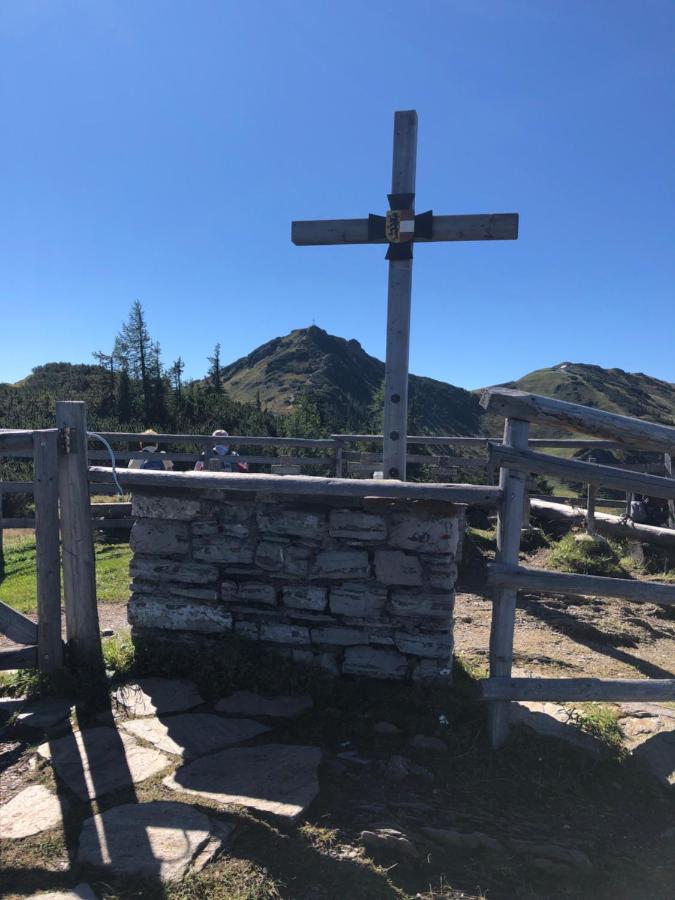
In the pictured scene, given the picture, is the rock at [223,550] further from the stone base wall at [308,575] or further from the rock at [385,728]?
the rock at [385,728]

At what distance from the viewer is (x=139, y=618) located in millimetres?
4117

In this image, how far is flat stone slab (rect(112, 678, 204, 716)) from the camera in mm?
3492

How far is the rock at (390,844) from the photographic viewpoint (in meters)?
2.50

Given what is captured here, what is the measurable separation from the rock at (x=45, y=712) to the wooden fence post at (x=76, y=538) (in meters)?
0.29

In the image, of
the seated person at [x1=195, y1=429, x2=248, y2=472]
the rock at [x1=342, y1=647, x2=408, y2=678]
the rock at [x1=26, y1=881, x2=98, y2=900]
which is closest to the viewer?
the rock at [x1=26, y1=881, x2=98, y2=900]

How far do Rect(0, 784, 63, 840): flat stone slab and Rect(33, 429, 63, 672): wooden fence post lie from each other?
1.02 meters

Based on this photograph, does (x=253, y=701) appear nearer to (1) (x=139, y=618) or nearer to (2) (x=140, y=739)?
(2) (x=140, y=739)

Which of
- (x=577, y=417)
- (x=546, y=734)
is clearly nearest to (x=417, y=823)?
(x=546, y=734)

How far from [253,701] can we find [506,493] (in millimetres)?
1896

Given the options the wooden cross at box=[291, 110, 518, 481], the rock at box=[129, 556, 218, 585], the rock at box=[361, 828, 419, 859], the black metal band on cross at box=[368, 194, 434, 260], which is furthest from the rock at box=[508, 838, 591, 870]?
the black metal band on cross at box=[368, 194, 434, 260]

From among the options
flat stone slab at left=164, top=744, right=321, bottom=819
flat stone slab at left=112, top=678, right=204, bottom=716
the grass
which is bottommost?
the grass

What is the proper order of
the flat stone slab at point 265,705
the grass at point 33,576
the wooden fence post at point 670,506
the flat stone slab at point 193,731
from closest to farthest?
the flat stone slab at point 193,731, the flat stone slab at point 265,705, the grass at point 33,576, the wooden fence post at point 670,506

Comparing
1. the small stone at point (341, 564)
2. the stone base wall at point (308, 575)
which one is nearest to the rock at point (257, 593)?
the stone base wall at point (308, 575)

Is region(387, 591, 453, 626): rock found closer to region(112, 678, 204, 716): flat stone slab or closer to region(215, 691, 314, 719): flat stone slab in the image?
region(215, 691, 314, 719): flat stone slab
